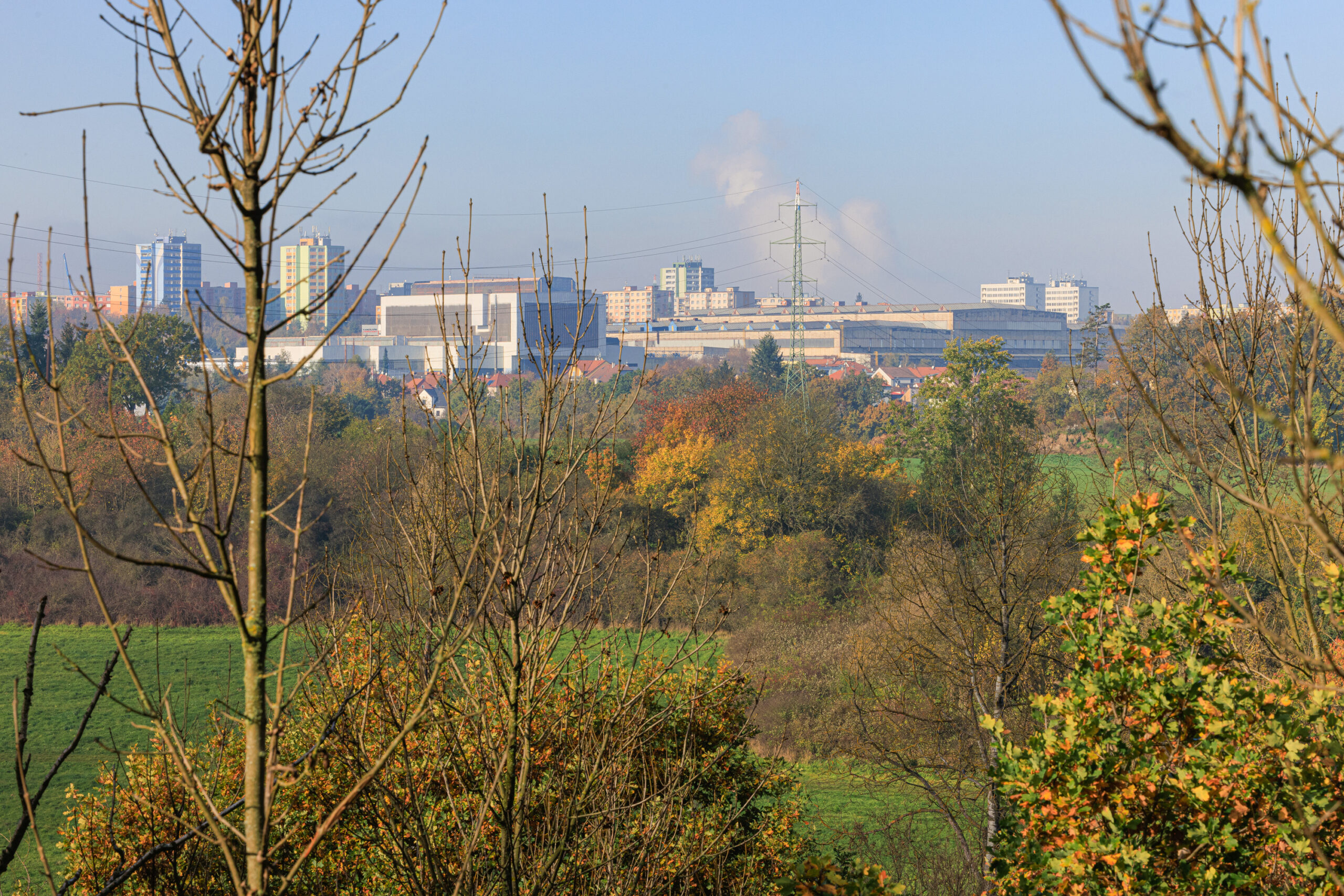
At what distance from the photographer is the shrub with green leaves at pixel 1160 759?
3.67m

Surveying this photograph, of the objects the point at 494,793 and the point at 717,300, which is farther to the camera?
the point at 717,300

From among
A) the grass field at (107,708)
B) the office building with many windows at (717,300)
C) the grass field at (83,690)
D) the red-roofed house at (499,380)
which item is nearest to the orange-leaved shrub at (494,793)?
the red-roofed house at (499,380)

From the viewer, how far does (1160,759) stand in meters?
4.04

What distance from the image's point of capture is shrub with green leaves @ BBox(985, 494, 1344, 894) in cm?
367

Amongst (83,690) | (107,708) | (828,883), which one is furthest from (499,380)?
(828,883)

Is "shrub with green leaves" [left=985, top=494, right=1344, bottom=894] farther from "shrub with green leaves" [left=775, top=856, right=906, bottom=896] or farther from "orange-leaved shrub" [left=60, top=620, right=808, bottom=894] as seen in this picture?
"orange-leaved shrub" [left=60, top=620, right=808, bottom=894]

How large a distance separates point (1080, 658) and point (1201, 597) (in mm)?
559

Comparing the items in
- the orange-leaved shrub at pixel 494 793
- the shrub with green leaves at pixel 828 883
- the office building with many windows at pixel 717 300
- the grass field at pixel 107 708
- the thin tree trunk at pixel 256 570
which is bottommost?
the grass field at pixel 107 708

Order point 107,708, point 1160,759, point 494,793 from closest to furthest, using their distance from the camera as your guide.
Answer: point 494,793, point 1160,759, point 107,708

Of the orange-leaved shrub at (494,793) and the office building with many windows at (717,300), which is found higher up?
the office building with many windows at (717,300)

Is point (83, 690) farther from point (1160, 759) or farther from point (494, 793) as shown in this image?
point (1160, 759)

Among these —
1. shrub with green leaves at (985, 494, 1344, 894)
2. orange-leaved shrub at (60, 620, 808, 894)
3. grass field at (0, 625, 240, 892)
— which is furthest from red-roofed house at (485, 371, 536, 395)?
grass field at (0, 625, 240, 892)

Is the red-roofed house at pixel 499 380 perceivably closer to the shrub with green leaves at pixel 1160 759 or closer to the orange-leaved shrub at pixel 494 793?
the orange-leaved shrub at pixel 494 793

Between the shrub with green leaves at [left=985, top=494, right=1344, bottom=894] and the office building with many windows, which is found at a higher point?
the office building with many windows
